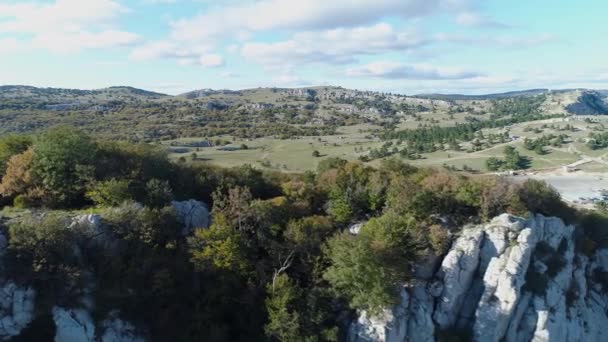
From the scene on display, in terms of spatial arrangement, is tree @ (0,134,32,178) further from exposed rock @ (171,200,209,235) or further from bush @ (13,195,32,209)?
exposed rock @ (171,200,209,235)

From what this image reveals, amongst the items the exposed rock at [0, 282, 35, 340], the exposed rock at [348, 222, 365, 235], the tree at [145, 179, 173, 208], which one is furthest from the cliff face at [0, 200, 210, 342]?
the exposed rock at [348, 222, 365, 235]

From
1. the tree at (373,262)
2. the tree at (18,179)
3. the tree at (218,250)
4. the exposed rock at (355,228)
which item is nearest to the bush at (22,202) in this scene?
the tree at (18,179)

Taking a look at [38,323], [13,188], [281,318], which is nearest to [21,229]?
[38,323]

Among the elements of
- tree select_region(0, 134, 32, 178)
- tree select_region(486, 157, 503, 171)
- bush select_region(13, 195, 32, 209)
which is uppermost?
tree select_region(0, 134, 32, 178)

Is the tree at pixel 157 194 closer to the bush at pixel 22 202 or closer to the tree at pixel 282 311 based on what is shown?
the bush at pixel 22 202

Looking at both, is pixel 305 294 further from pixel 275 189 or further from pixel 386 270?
pixel 275 189
